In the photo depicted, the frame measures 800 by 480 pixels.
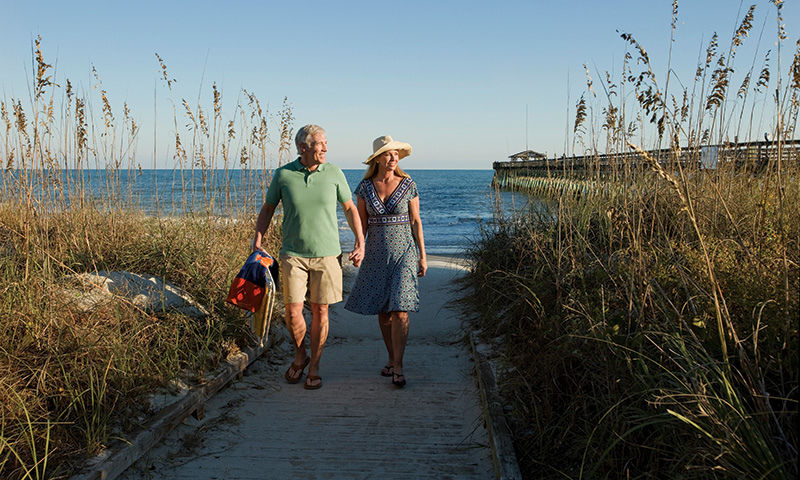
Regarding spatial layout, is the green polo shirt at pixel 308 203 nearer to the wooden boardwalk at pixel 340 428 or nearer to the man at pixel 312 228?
the man at pixel 312 228

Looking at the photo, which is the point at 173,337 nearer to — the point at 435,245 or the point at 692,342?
the point at 692,342

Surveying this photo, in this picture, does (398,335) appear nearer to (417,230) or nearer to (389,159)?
(417,230)

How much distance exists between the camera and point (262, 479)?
3.05 meters

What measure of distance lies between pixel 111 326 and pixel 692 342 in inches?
137

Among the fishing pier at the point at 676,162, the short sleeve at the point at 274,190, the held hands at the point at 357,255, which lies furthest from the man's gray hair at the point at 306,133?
the fishing pier at the point at 676,162

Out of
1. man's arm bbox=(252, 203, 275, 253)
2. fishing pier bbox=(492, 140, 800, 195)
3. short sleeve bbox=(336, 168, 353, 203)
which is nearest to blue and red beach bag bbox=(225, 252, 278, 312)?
man's arm bbox=(252, 203, 275, 253)

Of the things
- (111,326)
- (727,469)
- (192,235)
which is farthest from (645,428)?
(192,235)

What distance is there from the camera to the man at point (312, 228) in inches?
165

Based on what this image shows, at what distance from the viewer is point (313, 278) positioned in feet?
14.4

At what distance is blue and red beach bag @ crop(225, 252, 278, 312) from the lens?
13.9 feet

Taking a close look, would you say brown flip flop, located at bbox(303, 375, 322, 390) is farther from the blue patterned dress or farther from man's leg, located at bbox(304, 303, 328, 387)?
the blue patterned dress

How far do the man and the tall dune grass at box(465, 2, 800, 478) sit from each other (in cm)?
141

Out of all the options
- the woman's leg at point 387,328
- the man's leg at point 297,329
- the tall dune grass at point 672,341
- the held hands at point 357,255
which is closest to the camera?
the tall dune grass at point 672,341

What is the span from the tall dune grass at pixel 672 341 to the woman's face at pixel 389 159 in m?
1.36
